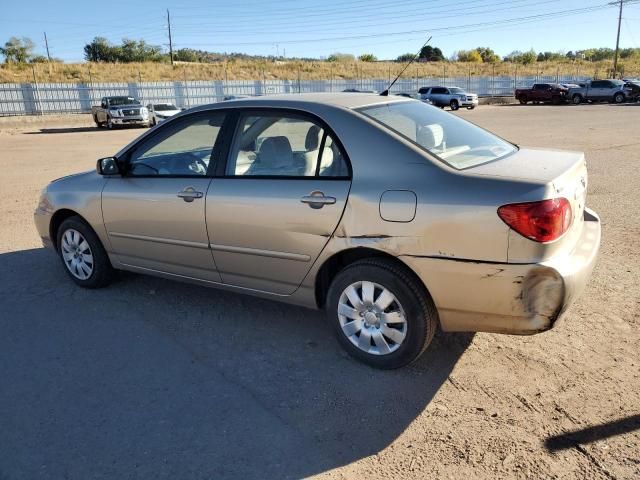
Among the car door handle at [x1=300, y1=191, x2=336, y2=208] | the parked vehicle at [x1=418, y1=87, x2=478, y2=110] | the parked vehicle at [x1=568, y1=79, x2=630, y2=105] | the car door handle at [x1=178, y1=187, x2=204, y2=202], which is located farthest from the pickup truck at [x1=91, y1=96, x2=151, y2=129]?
the parked vehicle at [x1=568, y1=79, x2=630, y2=105]

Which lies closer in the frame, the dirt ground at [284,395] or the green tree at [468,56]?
the dirt ground at [284,395]

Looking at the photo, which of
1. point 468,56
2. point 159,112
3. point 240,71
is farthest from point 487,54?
point 159,112

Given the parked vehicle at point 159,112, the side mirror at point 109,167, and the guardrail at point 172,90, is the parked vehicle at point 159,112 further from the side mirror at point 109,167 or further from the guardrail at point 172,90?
the side mirror at point 109,167

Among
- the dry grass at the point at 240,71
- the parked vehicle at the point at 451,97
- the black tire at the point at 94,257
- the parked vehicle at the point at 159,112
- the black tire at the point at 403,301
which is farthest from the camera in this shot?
the dry grass at the point at 240,71

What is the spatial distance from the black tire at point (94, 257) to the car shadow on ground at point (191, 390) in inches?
12.9

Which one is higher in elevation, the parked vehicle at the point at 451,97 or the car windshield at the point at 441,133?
the car windshield at the point at 441,133

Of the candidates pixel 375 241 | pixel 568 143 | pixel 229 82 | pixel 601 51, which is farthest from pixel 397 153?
pixel 601 51

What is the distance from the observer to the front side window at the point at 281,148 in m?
3.66

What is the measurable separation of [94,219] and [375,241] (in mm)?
2776

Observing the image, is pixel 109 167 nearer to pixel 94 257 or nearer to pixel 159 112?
pixel 94 257

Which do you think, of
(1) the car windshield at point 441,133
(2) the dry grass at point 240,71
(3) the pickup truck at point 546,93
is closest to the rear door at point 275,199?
(1) the car windshield at point 441,133

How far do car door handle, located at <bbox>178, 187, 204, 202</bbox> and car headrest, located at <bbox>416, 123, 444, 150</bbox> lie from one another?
1.63 meters

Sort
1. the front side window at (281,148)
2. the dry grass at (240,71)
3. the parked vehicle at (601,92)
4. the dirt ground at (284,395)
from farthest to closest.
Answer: the dry grass at (240,71) → the parked vehicle at (601,92) → the front side window at (281,148) → the dirt ground at (284,395)

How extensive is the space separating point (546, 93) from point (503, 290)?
144ft
